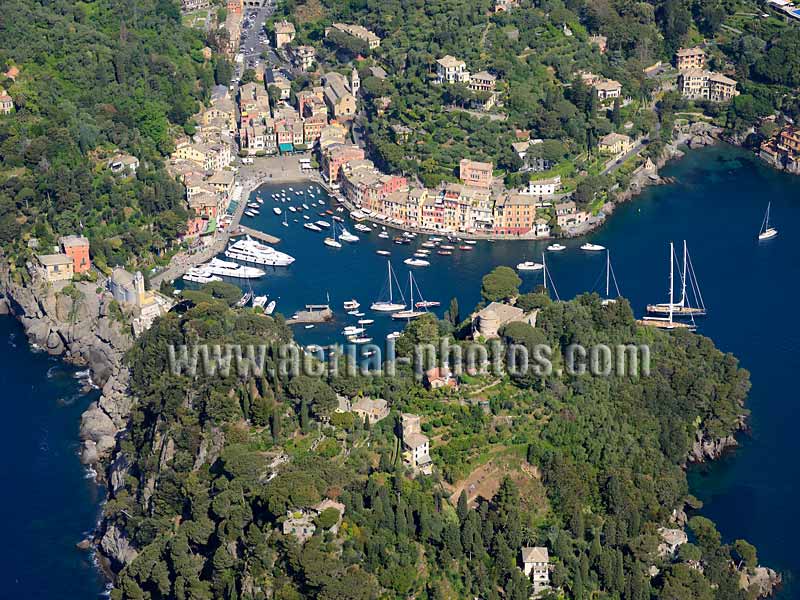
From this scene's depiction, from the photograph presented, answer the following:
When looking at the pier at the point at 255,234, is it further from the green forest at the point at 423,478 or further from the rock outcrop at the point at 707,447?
the rock outcrop at the point at 707,447

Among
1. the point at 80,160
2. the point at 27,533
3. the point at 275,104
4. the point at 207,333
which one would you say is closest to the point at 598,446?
the point at 207,333

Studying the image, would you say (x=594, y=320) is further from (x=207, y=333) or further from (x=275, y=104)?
(x=275, y=104)

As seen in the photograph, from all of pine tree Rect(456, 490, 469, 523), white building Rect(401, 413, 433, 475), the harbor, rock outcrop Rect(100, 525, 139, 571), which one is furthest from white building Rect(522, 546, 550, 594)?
rock outcrop Rect(100, 525, 139, 571)

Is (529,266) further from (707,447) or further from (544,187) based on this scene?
(707,447)

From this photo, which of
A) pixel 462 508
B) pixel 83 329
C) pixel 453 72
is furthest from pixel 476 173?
pixel 462 508

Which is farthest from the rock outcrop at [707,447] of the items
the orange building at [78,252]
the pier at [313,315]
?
the orange building at [78,252]

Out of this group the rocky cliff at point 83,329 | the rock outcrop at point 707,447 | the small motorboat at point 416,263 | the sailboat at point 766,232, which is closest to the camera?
the rock outcrop at point 707,447
